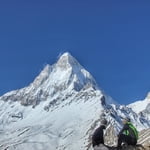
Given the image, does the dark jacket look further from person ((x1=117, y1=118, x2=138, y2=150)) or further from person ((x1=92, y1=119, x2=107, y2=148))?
person ((x1=117, y1=118, x2=138, y2=150))

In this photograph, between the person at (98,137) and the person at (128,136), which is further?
the person at (128,136)

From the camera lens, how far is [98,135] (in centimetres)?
2831

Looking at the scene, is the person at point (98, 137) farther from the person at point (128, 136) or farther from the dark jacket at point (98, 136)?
the person at point (128, 136)

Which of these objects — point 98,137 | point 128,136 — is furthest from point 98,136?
point 128,136

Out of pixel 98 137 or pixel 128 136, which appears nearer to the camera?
pixel 98 137

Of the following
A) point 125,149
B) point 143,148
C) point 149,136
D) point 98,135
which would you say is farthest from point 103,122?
point 149,136

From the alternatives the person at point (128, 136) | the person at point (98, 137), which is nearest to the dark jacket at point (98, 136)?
the person at point (98, 137)

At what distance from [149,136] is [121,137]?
25.4 meters

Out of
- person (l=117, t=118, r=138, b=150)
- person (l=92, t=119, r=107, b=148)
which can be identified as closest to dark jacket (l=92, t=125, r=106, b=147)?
person (l=92, t=119, r=107, b=148)

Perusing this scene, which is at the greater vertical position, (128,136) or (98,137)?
(128,136)

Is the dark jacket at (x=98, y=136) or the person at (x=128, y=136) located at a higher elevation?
the person at (x=128, y=136)

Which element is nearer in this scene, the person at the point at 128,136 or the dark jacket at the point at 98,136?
the dark jacket at the point at 98,136

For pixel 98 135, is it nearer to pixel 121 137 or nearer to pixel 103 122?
pixel 103 122

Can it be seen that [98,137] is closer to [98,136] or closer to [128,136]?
[98,136]
